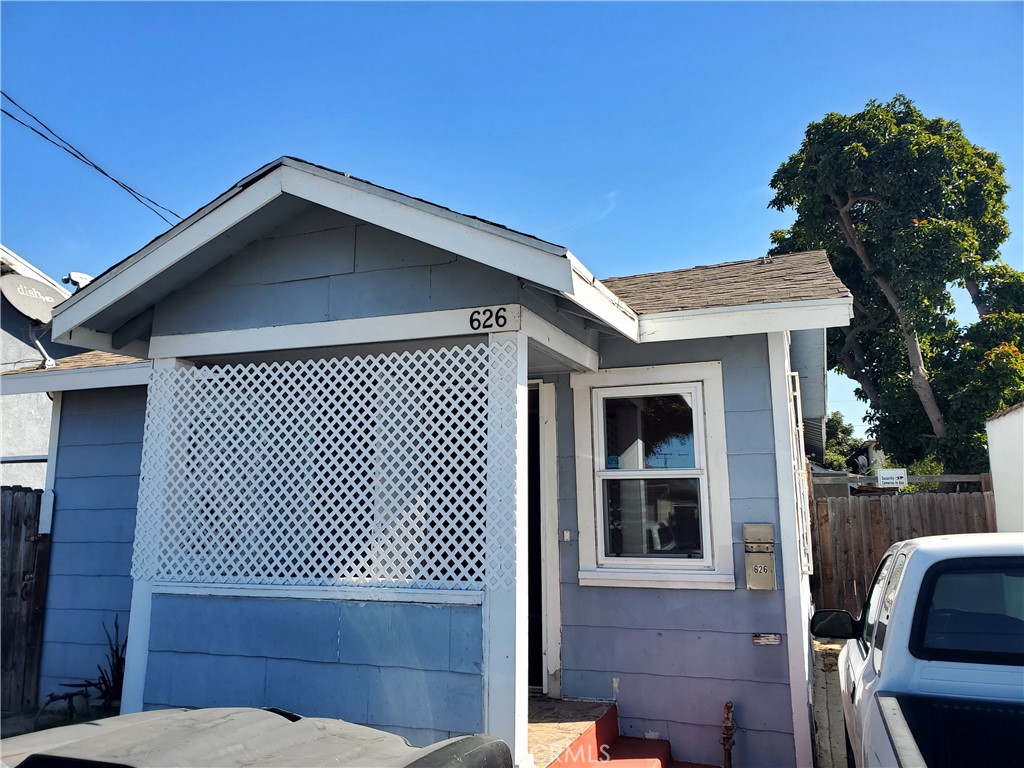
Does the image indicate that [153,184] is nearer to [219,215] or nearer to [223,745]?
[219,215]

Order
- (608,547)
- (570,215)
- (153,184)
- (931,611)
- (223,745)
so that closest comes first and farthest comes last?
(223,745) < (931,611) < (608,547) < (570,215) < (153,184)

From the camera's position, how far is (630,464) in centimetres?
541

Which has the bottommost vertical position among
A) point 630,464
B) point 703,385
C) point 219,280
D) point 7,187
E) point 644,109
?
point 630,464

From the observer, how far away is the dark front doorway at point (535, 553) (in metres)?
5.69

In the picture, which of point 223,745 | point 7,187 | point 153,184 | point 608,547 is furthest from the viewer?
point 153,184

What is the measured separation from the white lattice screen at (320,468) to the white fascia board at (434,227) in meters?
0.52

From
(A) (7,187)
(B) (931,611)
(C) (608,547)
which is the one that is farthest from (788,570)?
(A) (7,187)

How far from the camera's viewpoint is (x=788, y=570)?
4.84m

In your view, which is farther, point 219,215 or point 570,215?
point 570,215

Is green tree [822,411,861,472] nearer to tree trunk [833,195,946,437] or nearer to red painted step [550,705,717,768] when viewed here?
tree trunk [833,195,946,437]

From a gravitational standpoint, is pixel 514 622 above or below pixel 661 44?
below

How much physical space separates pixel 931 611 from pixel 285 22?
740 centimetres

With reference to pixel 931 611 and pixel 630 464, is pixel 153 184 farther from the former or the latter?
pixel 931 611

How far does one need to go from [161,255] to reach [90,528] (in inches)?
141
